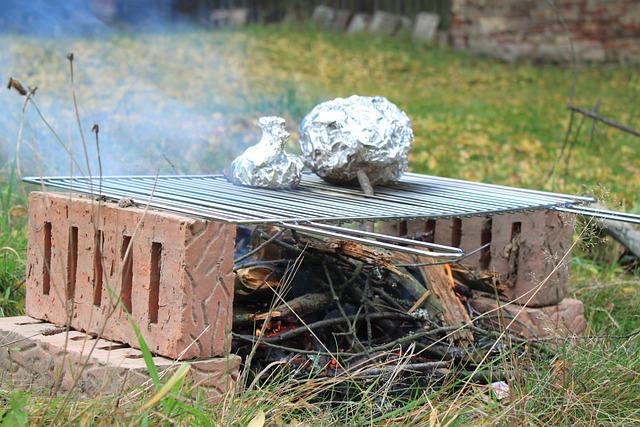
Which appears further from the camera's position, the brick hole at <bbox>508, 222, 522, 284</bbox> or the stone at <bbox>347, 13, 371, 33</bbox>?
the stone at <bbox>347, 13, 371, 33</bbox>

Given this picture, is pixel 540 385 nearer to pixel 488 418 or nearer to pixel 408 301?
pixel 488 418

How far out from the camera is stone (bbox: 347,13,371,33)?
14828 mm

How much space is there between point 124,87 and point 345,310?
21.4ft

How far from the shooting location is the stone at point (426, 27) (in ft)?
46.8

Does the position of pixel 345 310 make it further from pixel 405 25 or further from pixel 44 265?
pixel 405 25

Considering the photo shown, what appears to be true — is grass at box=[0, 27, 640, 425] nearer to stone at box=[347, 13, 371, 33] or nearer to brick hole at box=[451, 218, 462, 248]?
brick hole at box=[451, 218, 462, 248]

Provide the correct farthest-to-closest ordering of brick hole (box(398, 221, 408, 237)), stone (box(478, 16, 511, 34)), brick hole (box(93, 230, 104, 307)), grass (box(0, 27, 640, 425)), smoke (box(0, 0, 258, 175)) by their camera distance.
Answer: stone (box(478, 16, 511, 34)) < smoke (box(0, 0, 258, 175)) < brick hole (box(398, 221, 408, 237)) < brick hole (box(93, 230, 104, 307)) < grass (box(0, 27, 640, 425))

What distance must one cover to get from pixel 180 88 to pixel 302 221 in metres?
7.32

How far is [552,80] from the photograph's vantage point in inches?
473

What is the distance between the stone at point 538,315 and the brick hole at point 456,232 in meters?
0.22

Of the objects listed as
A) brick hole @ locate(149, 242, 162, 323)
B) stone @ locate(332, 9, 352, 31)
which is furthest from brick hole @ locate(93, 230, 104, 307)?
stone @ locate(332, 9, 352, 31)

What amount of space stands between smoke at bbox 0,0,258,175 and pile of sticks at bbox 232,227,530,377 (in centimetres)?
78

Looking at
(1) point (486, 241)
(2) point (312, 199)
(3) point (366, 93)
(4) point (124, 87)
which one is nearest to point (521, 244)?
(1) point (486, 241)

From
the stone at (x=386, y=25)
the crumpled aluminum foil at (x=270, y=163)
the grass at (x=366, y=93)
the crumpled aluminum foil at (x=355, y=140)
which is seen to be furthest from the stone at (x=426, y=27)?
the crumpled aluminum foil at (x=270, y=163)
